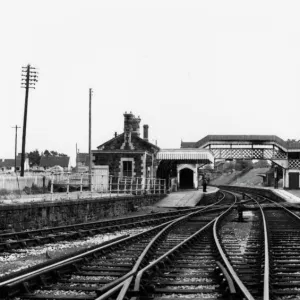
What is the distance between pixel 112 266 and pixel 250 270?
209cm

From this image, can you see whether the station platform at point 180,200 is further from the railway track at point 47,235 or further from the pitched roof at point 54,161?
the pitched roof at point 54,161

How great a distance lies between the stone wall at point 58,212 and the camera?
16172 millimetres

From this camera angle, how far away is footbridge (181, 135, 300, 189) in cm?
5822

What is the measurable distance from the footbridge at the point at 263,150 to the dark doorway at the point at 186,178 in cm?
305

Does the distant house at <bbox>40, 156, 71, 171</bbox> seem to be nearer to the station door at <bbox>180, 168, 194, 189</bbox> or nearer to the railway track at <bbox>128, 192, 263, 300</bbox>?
the station door at <bbox>180, 168, 194, 189</bbox>

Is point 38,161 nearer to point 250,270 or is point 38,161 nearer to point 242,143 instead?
point 242,143

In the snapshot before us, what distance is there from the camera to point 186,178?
58812mm

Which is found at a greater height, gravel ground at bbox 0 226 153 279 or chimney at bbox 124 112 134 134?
chimney at bbox 124 112 134 134

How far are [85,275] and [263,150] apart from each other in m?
52.2

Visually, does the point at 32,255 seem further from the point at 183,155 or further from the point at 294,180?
the point at 294,180

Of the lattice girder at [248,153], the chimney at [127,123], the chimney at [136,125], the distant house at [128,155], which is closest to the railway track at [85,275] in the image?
the distant house at [128,155]

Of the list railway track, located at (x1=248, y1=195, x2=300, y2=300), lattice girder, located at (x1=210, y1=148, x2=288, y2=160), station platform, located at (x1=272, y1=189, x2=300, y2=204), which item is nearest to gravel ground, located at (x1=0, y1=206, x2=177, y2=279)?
railway track, located at (x1=248, y1=195, x2=300, y2=300)

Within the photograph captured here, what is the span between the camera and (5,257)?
1073 centimetres

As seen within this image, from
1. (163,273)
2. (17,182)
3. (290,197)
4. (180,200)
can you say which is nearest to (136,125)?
(180,200)
